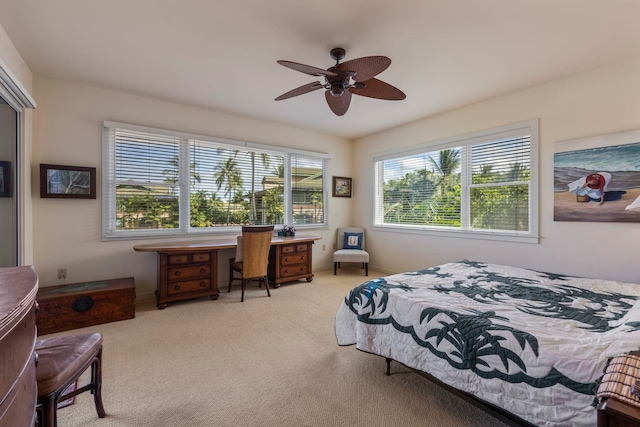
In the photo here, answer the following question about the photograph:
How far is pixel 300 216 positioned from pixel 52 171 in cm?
337

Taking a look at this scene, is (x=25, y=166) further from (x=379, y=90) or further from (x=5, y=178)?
(x=379, y=90)

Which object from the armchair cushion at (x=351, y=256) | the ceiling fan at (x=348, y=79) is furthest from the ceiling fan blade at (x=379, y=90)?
the armchair cushion at (x=351, y=256)

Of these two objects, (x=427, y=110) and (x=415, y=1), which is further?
(x=427, y=110)

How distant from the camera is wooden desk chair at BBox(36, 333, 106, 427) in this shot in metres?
1.20

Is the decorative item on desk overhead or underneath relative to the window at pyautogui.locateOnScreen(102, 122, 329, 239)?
underneath

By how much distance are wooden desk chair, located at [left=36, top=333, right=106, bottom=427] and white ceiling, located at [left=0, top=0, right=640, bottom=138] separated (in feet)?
7.35

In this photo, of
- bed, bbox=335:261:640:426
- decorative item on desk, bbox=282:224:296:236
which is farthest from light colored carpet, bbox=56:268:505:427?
decorative item on desk, bbox=282:224:296:236

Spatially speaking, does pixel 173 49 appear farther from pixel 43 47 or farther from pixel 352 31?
pixel 352 31

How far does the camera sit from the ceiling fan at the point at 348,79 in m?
2.01

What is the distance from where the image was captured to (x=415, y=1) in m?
1.94

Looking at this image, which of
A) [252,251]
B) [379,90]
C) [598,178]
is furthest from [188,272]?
[598,178]

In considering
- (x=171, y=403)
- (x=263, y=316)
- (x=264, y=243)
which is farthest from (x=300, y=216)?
(x=171, y=403)

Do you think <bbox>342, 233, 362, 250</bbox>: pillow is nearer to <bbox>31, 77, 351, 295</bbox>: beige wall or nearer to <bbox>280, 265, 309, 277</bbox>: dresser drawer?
<bbox>280, 265, 309, 277</bbox>: dresser drawer

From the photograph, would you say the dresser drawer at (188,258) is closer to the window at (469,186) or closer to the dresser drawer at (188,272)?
the dresser drawer at (188,272)
